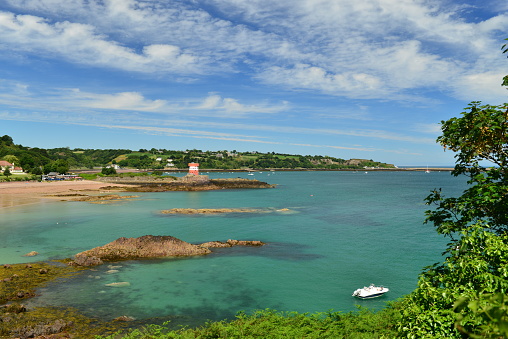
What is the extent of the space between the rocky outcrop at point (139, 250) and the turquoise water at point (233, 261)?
63.8 inches

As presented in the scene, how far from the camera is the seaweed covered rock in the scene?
33906mm

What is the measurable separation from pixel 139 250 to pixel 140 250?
0.10 metres

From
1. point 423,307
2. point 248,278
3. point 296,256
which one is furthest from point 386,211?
point 423,307

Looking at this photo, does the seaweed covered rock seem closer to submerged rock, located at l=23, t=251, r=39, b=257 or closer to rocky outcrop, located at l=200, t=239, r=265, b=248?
rocky outcrop, located at l=200, t=239, r=265, b=248

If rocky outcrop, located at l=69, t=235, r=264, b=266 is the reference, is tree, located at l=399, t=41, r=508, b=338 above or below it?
above

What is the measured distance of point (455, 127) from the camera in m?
13.5

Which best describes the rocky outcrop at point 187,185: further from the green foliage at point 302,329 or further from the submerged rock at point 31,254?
the green foliage at point 302,329

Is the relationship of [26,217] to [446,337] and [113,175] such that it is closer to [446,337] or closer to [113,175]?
[446,337]

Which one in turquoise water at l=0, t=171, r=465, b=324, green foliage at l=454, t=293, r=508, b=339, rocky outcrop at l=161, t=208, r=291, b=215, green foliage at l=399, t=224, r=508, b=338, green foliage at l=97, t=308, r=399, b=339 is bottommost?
turquoise water at l=0, t=171, r=465, b=324

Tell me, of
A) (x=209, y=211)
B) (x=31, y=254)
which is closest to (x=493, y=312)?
(x=31, y=254)

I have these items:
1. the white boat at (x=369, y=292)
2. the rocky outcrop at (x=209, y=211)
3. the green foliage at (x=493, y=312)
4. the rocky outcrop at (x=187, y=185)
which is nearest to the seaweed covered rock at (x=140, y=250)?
the white boat at (x=369, y=292)

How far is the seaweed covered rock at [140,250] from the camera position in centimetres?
3391

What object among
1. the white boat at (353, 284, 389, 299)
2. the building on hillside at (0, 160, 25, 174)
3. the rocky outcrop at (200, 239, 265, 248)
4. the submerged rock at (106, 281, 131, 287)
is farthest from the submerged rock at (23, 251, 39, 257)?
the building on hillside at (0, 160, 25, 174)

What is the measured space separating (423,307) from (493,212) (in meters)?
5.57
